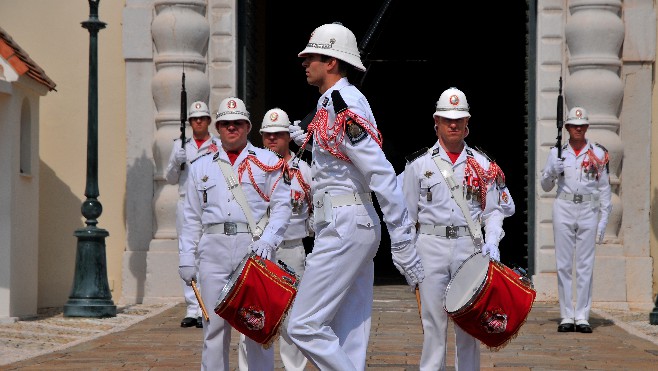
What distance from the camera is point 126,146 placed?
1716 centimetres

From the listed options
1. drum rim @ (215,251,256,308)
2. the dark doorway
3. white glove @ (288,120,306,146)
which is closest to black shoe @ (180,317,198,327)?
white glove @ (288,120,306,146)

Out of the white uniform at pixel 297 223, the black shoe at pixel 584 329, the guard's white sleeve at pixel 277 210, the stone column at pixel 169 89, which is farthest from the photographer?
the stone column at pixel 169 89

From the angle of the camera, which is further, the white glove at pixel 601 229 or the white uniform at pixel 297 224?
the white glove at pixel 601 229

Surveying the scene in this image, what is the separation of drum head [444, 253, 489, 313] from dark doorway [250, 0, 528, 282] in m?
17.7

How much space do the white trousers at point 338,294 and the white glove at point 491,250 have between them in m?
1.16

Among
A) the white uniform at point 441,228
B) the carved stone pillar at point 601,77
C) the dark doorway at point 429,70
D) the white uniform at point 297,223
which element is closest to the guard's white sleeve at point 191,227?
the white uniform at point 297,223

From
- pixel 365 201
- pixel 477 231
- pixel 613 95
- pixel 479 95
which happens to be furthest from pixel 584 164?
A: pixel 479 95

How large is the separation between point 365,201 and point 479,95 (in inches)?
817

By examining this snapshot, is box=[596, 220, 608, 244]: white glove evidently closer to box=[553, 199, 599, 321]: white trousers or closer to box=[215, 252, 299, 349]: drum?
box=[553, 199, 599, 321]: white trousers

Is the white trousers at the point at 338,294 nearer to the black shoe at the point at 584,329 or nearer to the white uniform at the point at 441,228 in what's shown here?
the white uniform at the point at 441,228

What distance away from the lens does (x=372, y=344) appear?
11945 mm

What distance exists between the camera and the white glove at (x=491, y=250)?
8.49 metres

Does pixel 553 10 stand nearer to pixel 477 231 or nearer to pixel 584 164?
pixel 584 164

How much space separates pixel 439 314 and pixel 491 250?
519mm
